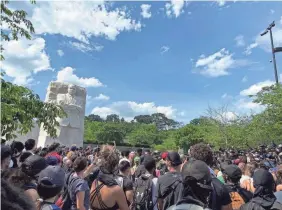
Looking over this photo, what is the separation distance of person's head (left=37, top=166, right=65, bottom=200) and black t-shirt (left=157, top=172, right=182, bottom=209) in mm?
1365

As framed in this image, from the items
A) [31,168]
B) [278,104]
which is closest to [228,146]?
[278,104]

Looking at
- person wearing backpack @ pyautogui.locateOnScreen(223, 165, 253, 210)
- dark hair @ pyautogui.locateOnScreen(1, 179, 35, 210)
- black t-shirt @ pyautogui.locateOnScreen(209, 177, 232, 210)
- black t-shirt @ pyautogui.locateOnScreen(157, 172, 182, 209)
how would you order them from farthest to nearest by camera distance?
person wearing backpack @ pyautogui.locateOnScreen(223, 165, 253, 210) → black t-shirt @ pyautogui.locateOnScreen(157, 172, 182, 209) → black t-shirt @ pyautogui.locateOnScreen(209, 177, 232, 210) → dark hair @ pyautogui.locateOnScreen(1, 179, 35, 210)

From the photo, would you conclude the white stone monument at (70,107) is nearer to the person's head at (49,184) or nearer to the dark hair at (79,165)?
the dark hair at (79,165)

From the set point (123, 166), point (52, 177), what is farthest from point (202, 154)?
point (52, 177)

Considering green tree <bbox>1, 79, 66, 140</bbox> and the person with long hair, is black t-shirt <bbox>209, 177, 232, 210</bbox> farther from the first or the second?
green tree <bbox>1, 79, 66, 140</bbox>

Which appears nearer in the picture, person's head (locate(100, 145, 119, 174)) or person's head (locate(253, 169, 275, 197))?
person's head (locate(253, 169, 275, 197))

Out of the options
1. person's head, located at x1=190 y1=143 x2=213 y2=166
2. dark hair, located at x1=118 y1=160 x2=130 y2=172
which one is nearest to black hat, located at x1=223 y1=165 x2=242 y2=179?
person's head, located at x1=190 y1=143 x2=213 y2=166

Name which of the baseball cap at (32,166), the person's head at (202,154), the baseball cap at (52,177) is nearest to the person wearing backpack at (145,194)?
the person's head at (202,154)

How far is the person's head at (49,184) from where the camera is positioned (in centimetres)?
246

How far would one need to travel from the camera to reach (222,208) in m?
2.99

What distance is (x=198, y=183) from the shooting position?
7.13 feet

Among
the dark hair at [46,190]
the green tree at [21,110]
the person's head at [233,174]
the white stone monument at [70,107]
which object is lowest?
the dark hair at [46,190]

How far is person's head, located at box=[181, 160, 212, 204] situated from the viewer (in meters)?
2.16

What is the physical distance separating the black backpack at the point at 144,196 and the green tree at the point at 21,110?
90.7 inches
